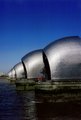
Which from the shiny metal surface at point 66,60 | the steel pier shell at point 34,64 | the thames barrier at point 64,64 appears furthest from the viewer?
the steel pier shell at point 34,64

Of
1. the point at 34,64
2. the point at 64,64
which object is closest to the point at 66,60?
the point at 64,64

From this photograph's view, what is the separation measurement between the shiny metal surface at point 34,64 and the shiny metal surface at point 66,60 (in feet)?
55.0

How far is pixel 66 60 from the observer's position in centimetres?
4416

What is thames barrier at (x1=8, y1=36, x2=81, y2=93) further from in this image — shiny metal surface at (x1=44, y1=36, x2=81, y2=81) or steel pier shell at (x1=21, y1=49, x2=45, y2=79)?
steel pier shell at (x1=21, y1=49, x2=45, y2=79)

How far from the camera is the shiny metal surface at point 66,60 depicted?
1730 inches

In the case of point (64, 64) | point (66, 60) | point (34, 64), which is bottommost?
point (64, 64)

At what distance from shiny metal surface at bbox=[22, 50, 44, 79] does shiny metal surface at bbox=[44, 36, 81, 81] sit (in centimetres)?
1676

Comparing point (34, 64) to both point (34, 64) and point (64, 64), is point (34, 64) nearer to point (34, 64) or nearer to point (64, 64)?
point (34, 64)

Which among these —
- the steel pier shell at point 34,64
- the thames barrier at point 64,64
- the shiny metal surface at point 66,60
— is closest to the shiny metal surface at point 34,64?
the steel pier shell at point 34,64

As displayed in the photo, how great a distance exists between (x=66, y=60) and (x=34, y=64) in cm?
2005

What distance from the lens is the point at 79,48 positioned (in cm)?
4462

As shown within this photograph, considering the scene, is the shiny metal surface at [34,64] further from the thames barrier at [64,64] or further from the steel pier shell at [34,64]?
the thames barrier at [64,64]

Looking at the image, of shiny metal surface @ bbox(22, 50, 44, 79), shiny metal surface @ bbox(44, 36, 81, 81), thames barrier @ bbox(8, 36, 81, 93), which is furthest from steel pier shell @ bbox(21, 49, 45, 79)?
shiny metal surface @ bbox(44, 36, 81, 81)

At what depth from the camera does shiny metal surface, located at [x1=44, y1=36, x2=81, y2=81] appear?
43.9 meters
